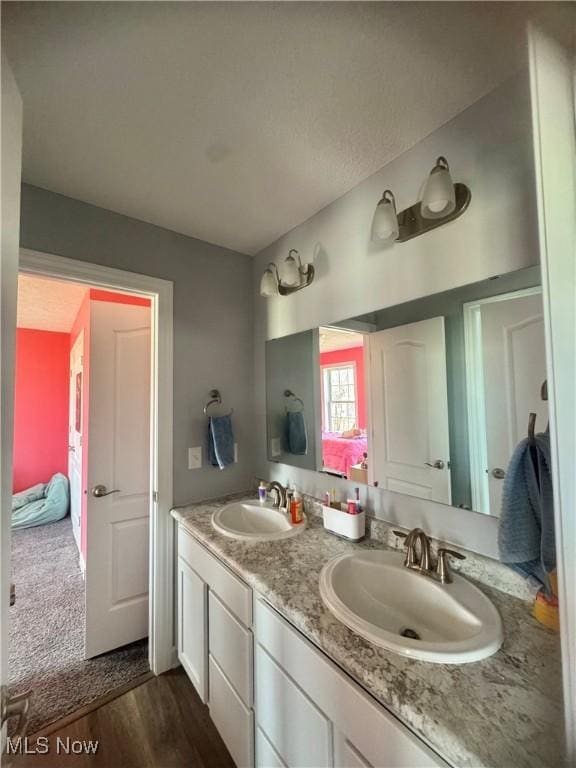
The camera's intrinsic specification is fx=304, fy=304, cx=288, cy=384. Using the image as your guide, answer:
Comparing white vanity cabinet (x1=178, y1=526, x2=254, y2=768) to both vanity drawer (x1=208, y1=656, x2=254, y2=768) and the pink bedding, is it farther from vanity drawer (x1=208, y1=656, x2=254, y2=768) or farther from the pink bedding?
the pink bedding

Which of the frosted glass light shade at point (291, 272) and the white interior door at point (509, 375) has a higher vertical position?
the frosted glass light shade at point (291, 272)

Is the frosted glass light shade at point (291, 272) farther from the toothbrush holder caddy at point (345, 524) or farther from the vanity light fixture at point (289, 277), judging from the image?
the toothbrush holder caddy at point (345, 524)

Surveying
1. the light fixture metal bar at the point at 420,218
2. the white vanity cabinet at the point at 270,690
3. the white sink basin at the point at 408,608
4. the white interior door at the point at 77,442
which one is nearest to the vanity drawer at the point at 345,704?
the white vanity cabinet at the point at 270,690

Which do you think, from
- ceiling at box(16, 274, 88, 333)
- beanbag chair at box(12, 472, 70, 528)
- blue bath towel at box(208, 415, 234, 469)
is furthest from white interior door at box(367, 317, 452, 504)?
beanbag chair at box(12, 472, 70, 528)

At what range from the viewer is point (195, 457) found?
5.84ft

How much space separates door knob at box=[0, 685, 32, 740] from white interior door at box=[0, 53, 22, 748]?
1 cm

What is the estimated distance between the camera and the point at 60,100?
98 cm

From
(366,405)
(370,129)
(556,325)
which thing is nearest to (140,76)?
(370,129)

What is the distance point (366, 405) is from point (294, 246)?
1011mm

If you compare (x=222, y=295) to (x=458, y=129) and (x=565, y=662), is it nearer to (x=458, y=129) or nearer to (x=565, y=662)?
(x=458, y=129)

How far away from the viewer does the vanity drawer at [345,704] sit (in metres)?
0.61

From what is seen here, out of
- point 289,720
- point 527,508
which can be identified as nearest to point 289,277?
point 527,508

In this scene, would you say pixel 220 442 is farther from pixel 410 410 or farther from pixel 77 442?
pixel 77 442

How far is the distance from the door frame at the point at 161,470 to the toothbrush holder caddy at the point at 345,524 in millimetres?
899
